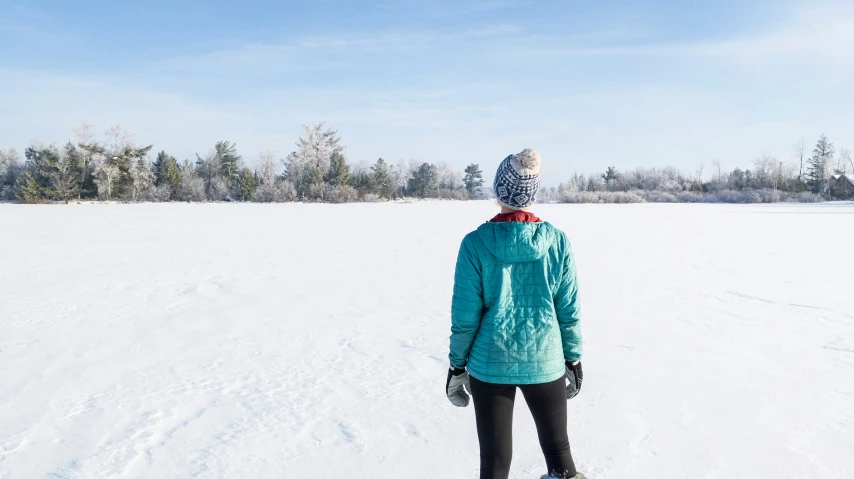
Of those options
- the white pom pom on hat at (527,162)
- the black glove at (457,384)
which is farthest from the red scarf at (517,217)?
the black glove at (457,384)

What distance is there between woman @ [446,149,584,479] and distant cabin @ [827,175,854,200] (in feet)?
182

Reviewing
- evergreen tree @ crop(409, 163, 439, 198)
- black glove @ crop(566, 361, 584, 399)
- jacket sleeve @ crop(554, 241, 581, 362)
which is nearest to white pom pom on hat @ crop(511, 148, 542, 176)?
jacket sleeve @ crop(554, 241, 581, 362)

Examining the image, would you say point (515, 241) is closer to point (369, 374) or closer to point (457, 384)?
point (457, 384)

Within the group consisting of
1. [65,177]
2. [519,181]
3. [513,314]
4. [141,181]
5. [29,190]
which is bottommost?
[513,314]

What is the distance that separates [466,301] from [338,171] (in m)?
44.8

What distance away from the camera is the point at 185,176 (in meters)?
43.5

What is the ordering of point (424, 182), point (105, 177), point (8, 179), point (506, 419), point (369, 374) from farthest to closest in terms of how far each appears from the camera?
1. point (424, 182)
2. point (8, 179)
3. point (105, 177)
4. point (369, 374)
5. point (506, 419)

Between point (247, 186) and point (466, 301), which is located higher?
point (247, 186)

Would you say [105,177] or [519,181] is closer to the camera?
[519,181]

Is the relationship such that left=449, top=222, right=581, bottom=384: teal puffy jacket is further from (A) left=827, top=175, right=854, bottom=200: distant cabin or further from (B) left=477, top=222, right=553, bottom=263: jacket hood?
(A) left=827, top=175, right=854, bottom=200: distant cabin

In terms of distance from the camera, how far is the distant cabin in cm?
4635

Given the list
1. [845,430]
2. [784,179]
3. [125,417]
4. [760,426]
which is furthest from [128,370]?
[784,179]

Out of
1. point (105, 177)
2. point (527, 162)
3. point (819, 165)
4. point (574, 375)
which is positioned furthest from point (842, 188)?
point (105, 177)

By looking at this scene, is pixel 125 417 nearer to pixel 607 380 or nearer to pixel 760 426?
pixel 607 380
